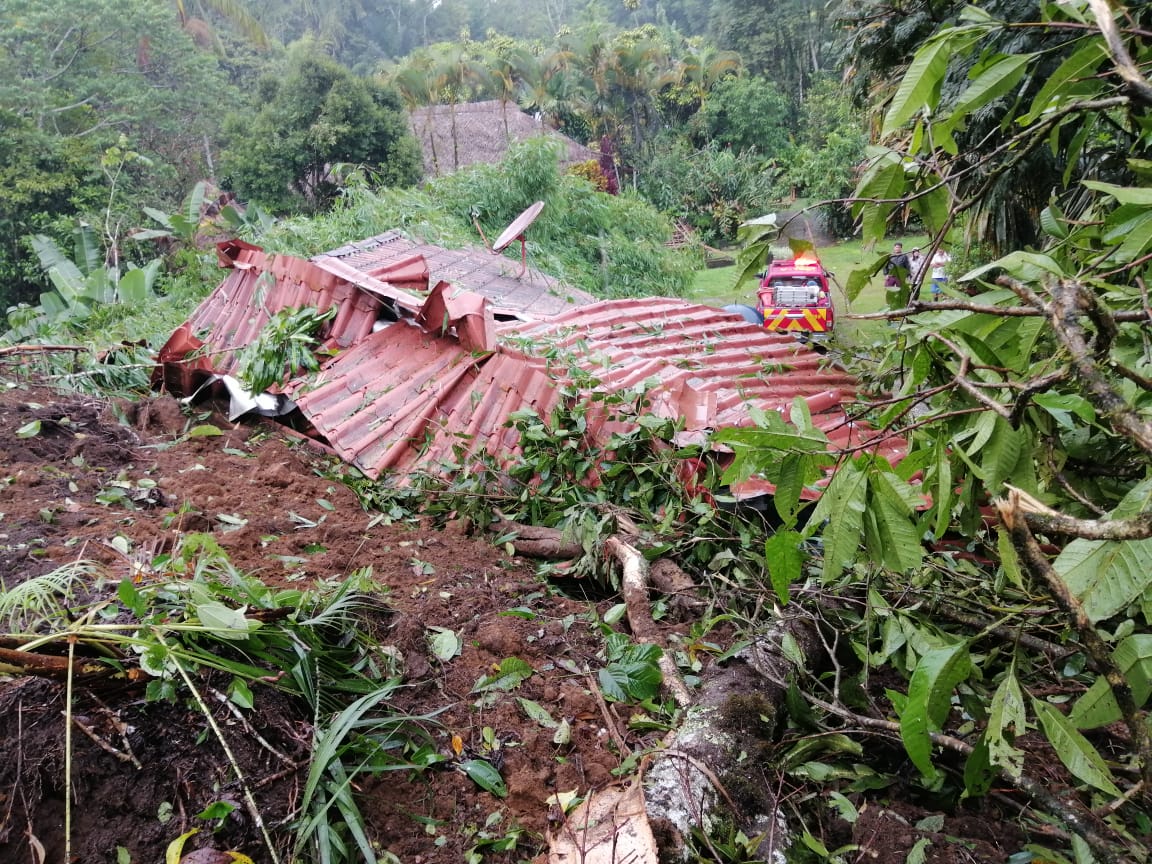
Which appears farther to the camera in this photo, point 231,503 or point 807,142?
point 807,142

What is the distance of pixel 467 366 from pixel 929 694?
3686mm

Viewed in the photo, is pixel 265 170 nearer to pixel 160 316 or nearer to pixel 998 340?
pixel 160 316

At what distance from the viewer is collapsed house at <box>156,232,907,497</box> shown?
4.06 metres

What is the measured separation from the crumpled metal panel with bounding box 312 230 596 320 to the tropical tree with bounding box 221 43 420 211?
10.4 m

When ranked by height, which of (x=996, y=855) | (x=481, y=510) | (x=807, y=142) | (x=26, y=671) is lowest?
(x=807, y=142)

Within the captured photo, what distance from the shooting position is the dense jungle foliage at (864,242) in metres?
1.26

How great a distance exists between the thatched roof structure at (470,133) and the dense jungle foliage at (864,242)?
2.25 feet

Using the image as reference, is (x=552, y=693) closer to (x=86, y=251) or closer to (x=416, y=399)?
(x=416, y=399)

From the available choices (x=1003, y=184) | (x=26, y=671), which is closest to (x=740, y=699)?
(x=26, y=671)

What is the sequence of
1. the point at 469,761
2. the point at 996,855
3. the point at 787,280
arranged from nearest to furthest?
the point at 996,855 → the point at 469,761 → the point at 787,280

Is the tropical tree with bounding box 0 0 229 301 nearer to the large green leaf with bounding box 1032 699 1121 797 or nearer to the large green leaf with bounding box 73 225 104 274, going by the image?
the large green leaf with bounding box 73 225 104 274

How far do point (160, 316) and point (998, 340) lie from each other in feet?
33.5

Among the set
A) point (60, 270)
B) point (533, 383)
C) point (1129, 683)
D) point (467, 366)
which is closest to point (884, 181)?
point (1129, 683)

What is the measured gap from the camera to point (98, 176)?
16.8m
